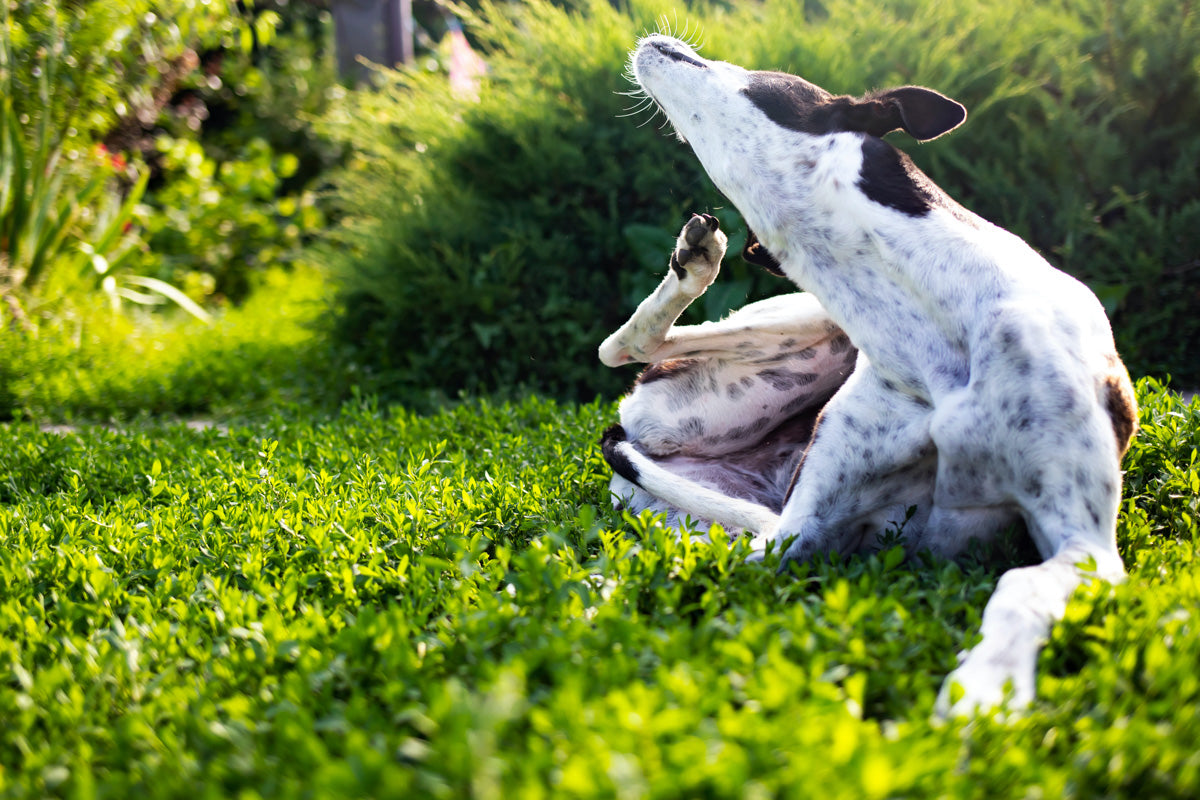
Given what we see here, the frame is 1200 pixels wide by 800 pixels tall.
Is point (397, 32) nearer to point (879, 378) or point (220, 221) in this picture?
point (220, 221)

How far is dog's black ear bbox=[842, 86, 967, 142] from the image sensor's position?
2295 millimetres

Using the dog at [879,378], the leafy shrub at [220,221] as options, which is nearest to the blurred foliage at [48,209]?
the leafy shrub at [220,221]

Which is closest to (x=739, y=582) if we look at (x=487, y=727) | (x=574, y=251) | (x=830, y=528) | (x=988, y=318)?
(x=830, y=528)

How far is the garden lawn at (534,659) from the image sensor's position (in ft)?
4.17

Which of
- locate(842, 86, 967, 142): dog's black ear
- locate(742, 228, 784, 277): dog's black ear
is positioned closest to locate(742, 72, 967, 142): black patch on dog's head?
locate(842, 86, 967, 142): dog's black ear

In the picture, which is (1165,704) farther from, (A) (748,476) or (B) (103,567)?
(B) (103,567)

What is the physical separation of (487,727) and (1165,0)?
6099 millimetres

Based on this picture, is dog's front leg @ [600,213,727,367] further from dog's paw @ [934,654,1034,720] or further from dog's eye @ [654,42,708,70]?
dog's paw @ [934,654,1034,720]

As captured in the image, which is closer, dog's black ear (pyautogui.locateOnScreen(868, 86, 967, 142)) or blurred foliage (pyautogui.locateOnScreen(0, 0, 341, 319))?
dog's black ear (pyautogui.locateOnScreen(868, 86, 967, 142))

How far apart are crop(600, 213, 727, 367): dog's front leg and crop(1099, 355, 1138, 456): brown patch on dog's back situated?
1.12 m

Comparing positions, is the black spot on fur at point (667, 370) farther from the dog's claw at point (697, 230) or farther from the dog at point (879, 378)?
the dog's claw at point (697, 230)

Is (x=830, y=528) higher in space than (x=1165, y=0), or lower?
lower

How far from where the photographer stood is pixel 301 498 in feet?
9.39

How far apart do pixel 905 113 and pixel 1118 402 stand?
2.85 ft
